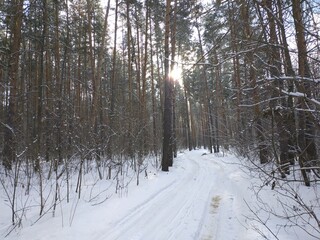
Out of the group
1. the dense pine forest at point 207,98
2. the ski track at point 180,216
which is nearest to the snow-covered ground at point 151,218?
the ski track at point 180,216

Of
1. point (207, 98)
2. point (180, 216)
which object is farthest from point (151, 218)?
point (207, 98)

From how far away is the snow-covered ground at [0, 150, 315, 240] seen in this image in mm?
3682

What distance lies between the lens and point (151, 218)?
14.6 ft

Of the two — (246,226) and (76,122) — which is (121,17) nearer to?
(76,122)

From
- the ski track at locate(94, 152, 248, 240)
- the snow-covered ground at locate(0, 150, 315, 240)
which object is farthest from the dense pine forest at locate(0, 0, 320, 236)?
the ski track at locate(94, 152, 248, 240)

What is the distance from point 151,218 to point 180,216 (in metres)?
0.53

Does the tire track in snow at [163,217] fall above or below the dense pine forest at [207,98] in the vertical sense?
below

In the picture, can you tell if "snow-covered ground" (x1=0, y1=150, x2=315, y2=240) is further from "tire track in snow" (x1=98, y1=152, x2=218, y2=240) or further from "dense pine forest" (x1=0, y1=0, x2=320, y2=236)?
"dense pine forest" (x1=0, y1=0, x2=320, y2=236)

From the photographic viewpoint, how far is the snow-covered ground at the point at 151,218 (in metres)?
3.68

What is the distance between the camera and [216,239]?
358cm

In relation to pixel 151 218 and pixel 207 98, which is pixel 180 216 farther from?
pixel 207 98

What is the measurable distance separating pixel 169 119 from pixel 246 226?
757 cm

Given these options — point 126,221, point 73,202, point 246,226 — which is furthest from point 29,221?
point 246,226

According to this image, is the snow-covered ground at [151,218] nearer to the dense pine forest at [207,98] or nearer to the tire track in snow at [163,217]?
the tire track in snow at [163,217]
